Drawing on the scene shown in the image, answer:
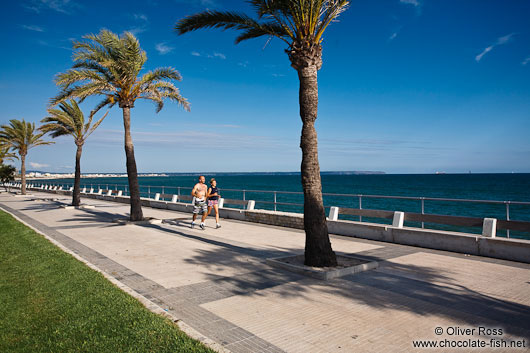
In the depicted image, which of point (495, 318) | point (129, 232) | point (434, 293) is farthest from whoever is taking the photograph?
point (129, 232)

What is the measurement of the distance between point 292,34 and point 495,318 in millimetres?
6171

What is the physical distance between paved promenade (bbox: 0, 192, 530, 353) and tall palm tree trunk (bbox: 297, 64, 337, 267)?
71 centimetres

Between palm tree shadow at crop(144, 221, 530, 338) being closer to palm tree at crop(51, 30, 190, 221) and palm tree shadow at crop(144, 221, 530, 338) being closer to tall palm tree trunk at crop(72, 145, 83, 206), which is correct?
palm tree at crop(51, 30, 190, 221)

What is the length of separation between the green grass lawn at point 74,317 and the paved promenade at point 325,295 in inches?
18.7

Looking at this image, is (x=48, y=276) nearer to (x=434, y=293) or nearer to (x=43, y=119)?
A: (x=434, y=293)

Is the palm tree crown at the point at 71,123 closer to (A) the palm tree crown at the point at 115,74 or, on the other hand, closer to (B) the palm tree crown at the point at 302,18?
(A) the palm tree crown at the point at 115,74

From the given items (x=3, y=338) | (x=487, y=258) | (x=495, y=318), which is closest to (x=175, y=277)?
(x=3, y=338)

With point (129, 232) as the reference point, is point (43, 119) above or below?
above

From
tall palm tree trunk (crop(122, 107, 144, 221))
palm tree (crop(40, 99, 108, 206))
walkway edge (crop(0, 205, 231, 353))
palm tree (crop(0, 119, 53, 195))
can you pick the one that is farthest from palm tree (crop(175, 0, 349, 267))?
palm tree (crop(0, 119, 53, 195))

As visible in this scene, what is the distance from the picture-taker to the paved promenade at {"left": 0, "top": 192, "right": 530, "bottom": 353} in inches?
167

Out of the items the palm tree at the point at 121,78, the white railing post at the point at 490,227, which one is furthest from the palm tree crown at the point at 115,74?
the white railing post at the point at 490,227

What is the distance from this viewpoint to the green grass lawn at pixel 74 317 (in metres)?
3.92

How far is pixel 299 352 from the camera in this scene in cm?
388

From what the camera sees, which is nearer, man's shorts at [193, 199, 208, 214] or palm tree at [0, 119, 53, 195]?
man's shorts at [193, 199, 208, 214]
